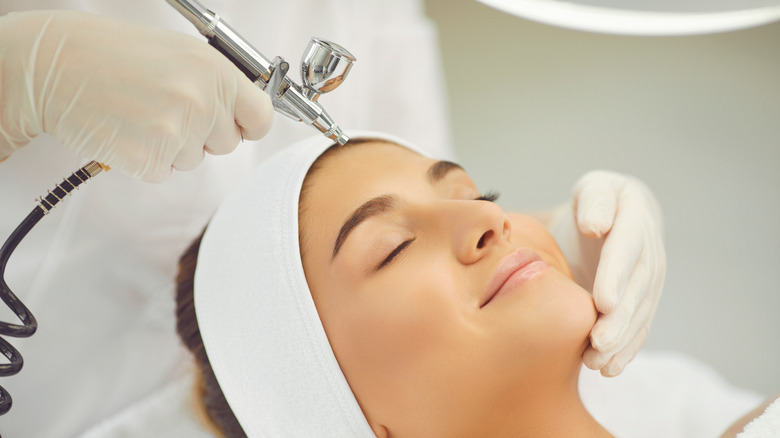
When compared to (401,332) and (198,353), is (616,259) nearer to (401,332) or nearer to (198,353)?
(401,332)

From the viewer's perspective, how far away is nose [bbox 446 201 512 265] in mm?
1045

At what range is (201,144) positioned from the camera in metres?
1.03

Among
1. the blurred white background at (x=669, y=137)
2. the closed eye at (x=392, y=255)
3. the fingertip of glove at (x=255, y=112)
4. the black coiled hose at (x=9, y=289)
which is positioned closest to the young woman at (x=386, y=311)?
the closed eye at (x=392, y=255)

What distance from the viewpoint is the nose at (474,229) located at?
104 centimetres

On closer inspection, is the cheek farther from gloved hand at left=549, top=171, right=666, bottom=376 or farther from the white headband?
gloved hand at left=549, top=171, right=666, bottom=376

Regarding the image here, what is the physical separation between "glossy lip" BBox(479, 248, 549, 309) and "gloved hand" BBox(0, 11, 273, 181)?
502mm

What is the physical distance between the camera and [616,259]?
1.20m

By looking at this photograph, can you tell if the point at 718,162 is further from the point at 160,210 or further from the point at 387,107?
the point at 160,210

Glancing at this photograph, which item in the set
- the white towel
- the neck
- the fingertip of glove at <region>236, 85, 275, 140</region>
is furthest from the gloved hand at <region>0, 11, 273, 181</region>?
the white towel

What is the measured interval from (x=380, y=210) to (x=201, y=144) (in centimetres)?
Answer: 34

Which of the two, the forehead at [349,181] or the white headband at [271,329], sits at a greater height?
the forehead at [349,181]

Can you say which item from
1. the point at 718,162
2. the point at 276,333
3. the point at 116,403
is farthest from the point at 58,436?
the point at 718,162

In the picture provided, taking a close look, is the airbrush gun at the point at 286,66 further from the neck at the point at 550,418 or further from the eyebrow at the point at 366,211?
the neck at the point at 550,418

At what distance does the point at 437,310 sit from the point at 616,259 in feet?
1.45
